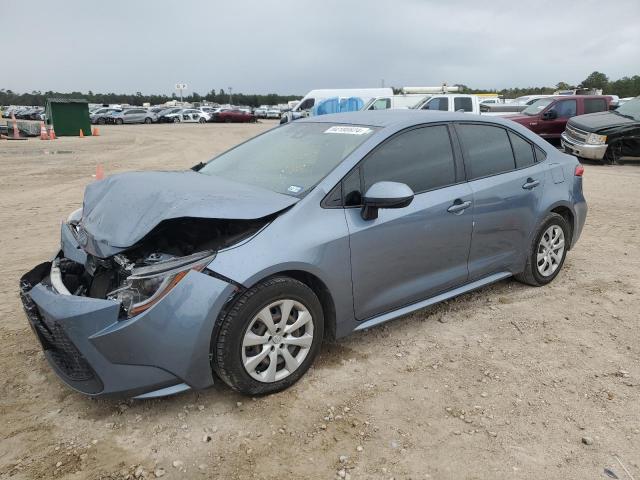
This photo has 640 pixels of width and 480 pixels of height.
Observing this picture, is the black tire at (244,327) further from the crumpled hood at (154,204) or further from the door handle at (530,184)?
the door handle at (530,184)

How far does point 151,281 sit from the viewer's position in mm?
2656

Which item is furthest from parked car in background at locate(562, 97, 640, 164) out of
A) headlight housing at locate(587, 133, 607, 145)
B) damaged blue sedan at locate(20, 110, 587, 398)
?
damaged blue sedan at locate(20, 110, 587, 398)

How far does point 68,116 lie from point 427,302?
2772cm

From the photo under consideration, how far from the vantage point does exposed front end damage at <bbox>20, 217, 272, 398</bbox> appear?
2.54m

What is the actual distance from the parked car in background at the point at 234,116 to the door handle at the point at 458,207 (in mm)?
43501

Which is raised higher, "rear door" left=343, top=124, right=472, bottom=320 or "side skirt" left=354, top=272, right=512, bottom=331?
"rear door" left=343, top=124, right=472, bottom=320

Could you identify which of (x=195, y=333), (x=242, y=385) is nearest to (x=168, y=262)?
(x=195, y=333)

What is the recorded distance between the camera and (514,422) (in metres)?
2.82

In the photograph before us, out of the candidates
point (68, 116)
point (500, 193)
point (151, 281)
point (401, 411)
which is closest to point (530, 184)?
point (500, 193)

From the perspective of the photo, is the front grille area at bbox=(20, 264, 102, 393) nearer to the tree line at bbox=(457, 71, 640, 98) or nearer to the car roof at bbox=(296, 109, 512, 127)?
the car roof at bbox=(296, 109, 512, 127)

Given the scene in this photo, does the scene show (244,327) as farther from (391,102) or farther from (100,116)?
(100,116)

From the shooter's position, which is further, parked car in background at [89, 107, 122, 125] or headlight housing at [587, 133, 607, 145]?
parked car in background at [89, 107, 122, 125]

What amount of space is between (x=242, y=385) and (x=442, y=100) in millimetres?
16327

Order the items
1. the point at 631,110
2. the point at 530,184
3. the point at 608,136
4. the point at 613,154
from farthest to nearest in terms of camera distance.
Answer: the point at 631,110, the point at 613,154, the point at 608,136, the point at 530,184
